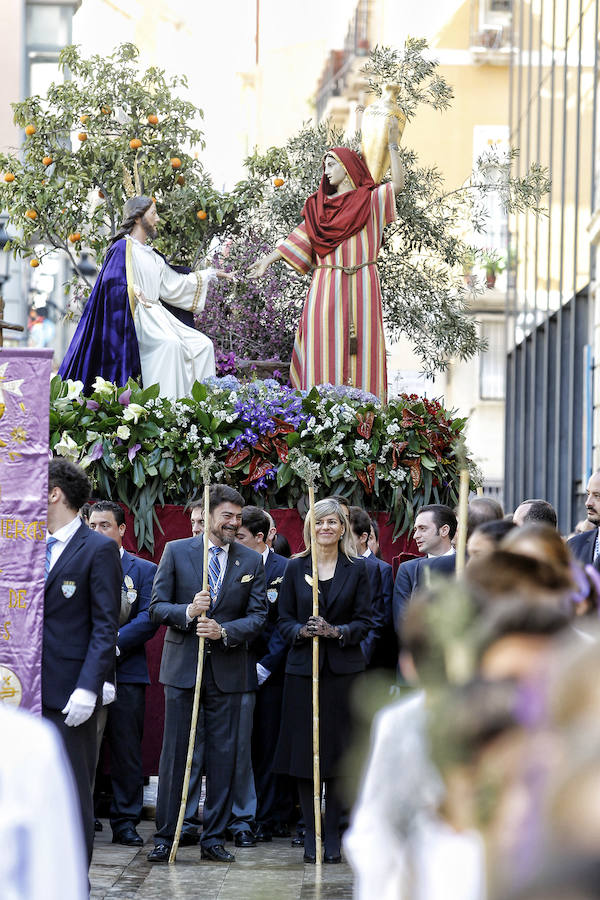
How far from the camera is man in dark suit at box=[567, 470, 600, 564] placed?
24.5ft

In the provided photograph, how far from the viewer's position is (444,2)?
32.2 meters

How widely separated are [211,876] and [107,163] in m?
8.54

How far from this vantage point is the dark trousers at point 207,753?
7.46m

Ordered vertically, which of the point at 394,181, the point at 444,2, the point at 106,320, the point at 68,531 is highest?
the point at 444,2

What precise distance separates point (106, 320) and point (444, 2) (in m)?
23.6

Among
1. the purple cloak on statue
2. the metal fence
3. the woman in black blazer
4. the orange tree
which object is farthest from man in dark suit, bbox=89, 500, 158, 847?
the metal fence

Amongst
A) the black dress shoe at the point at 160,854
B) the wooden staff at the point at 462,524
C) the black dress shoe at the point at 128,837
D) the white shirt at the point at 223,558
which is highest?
the wooden staff at the point at 462,524

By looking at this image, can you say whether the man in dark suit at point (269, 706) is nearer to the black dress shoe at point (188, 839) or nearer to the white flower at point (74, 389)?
the black dress shoe at point (188, 839)

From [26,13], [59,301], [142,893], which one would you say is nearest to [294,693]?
[142,893]

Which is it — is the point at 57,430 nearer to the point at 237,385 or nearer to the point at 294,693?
the point at 237,385

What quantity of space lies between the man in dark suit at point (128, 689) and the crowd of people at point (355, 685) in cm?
1

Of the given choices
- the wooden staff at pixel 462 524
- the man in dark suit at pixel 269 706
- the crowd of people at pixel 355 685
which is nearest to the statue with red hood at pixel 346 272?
the crowd of people at pixel 355 685

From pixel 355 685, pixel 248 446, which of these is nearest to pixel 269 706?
pixel 355 685

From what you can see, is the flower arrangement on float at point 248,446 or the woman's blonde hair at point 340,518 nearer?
the woman's blonde hair at point 340,518
